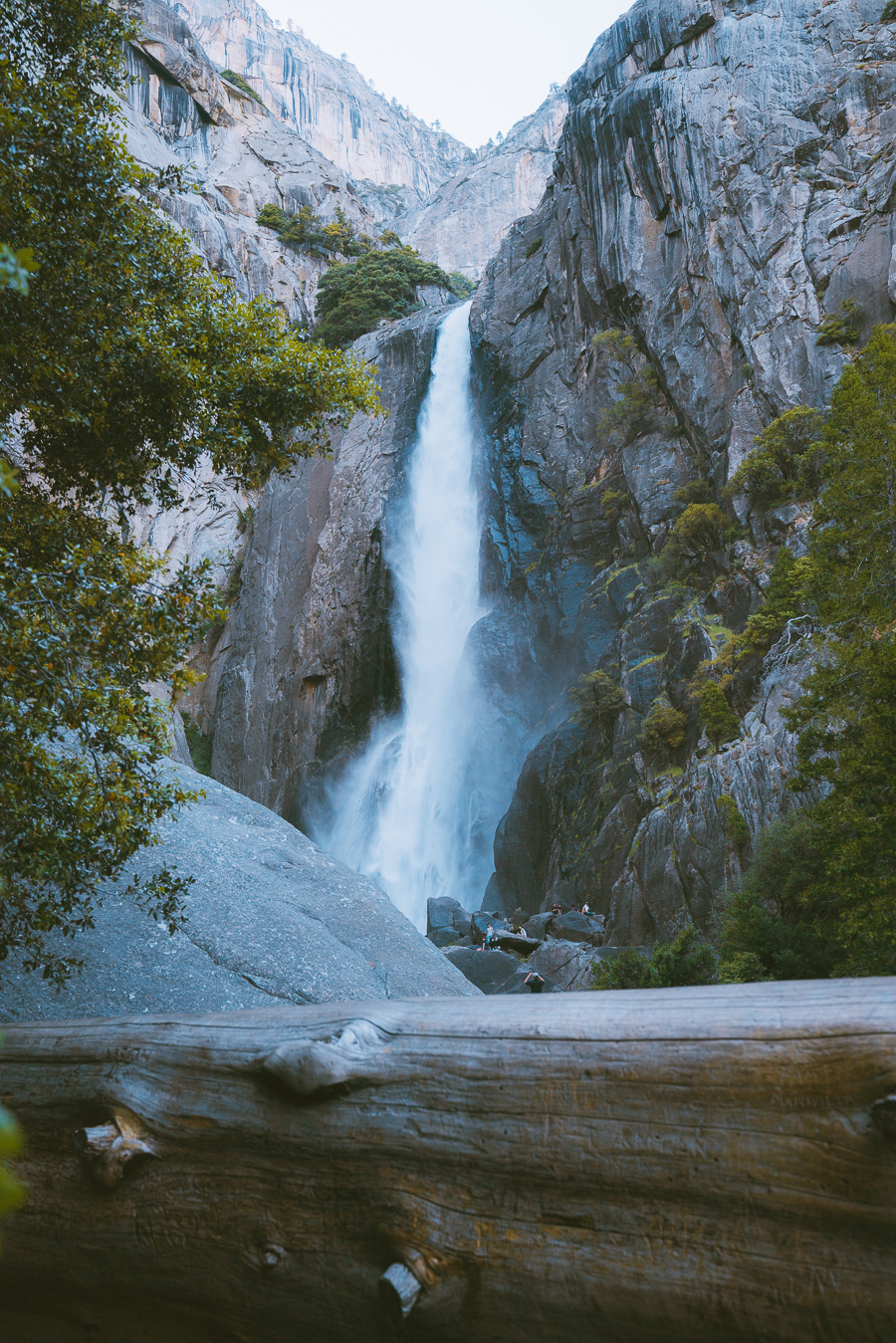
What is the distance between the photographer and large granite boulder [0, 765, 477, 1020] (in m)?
6.62

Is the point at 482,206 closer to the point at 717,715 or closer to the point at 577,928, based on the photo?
the point at 717,715

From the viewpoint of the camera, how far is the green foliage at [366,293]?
43.8 metres

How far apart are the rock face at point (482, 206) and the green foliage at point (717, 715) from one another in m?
64.2

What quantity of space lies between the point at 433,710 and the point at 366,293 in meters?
25.6

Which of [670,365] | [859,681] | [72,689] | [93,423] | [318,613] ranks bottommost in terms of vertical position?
[72,689]

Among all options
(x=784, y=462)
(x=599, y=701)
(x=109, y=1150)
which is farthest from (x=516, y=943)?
(x=109, y=1150)

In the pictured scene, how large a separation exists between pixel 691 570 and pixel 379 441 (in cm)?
1923

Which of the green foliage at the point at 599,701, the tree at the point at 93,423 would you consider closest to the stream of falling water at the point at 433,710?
the green foliage at the point at 599,701

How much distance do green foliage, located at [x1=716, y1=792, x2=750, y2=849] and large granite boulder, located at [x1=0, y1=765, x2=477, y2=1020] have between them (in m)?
8.91

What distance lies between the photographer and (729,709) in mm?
18812

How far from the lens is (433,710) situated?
32.9 metres

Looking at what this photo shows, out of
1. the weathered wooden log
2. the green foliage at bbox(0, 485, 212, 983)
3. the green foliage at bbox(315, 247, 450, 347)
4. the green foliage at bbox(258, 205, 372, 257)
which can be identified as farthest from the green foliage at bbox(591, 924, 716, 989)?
the green foliage at bbox(258, 205, 372, 257)

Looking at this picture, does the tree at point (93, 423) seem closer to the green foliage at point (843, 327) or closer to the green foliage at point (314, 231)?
the green foliage at point (843, 327)

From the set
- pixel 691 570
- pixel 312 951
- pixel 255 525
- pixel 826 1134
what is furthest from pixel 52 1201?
pixel 255 525
